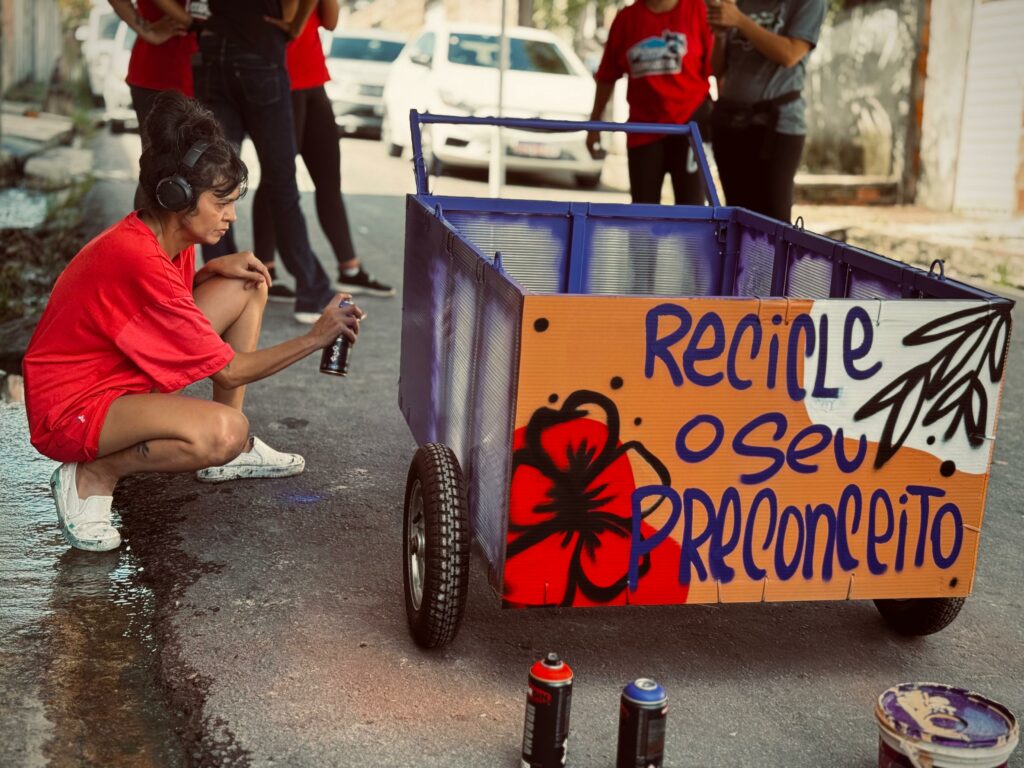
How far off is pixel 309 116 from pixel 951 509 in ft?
15.7

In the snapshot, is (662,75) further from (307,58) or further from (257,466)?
(257,466)

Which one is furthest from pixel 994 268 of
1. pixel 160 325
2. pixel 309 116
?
pixel 160 325

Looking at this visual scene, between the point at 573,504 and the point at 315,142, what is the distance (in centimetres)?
458

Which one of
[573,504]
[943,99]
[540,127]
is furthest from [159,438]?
[943,99]

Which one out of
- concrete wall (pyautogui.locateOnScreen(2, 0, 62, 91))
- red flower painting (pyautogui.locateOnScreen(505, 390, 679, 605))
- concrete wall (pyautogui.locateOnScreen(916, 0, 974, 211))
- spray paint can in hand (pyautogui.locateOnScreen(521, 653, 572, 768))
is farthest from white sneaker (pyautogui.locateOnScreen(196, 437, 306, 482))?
concrete wall (pyautogui.locateOnScreen(2, 0, 62, 91))

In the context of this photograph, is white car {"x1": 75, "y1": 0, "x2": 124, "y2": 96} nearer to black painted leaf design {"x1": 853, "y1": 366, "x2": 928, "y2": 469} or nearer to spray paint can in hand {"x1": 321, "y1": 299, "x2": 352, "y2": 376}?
spray paint can in hand {"x1": 321, "y1": 299, "x2": 352, "y2": 376}

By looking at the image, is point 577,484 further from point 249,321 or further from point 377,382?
point 377,382

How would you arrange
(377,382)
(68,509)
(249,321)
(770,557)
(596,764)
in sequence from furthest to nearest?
(377,382)
(249,321)
(68,509)
(770,557)
(596,764)

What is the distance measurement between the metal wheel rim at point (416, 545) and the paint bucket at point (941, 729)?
1177 millimetres

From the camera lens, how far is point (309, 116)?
7055 millimetres

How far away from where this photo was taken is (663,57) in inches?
241

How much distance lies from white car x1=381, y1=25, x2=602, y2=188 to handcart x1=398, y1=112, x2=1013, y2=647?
1028 cm

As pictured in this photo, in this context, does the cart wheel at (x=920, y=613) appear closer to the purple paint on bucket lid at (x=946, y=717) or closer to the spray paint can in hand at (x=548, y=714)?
the purple paint on bucket lid at (x=946, y=717)

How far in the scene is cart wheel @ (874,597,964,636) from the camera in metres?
3.33
